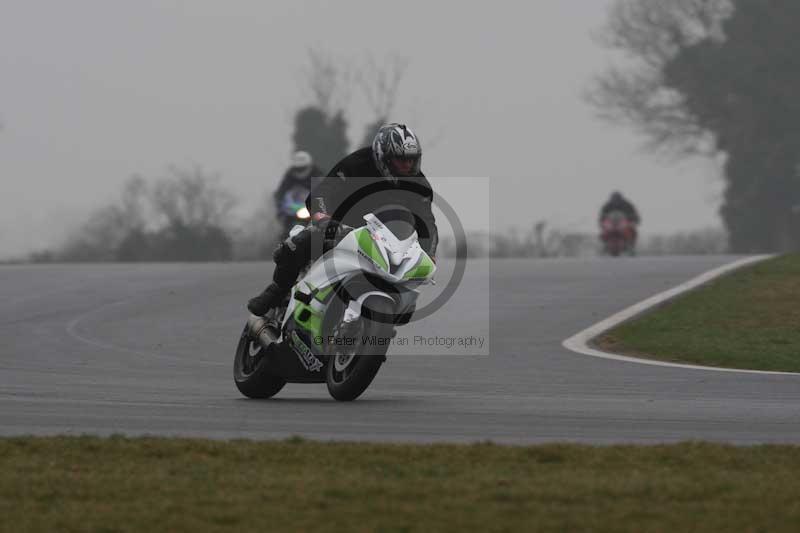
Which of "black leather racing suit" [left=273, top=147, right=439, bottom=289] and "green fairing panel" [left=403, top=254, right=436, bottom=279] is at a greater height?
"black leather racing suit" [left=273, top=147, right=439, bottom=289]

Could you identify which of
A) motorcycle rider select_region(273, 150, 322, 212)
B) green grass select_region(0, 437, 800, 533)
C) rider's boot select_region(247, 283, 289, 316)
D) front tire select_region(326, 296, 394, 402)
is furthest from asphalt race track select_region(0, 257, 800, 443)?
motorcycle rider select_region(273, 150, 322, 212)

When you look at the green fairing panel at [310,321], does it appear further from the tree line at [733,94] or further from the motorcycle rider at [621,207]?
the tree line at [733,94]

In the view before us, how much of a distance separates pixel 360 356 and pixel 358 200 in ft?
3.63

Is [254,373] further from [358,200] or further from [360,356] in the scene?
[358,200]

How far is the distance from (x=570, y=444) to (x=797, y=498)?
1.72 meters

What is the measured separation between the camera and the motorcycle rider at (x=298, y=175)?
2806cm

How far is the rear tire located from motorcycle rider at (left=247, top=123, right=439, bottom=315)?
0.69 meters

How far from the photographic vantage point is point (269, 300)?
11.4 meters

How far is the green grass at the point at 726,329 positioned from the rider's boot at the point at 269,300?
16.5 feet

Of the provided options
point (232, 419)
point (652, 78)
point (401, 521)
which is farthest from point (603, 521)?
point (652, 78)

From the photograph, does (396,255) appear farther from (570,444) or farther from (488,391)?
(570,444)

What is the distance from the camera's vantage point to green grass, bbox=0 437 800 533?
20.4 feet

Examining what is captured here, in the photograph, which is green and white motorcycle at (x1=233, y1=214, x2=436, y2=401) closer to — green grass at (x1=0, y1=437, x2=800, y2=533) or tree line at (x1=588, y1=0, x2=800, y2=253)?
green grass at (x1=0, y1=437, x2=800, y2=533)

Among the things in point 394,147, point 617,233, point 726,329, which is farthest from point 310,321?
point 617,233
